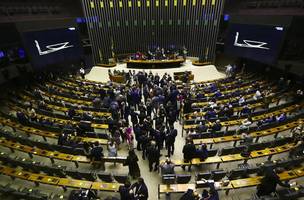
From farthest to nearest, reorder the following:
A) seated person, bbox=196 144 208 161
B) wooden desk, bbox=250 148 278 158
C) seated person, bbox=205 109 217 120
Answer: seated person, bbox=205 109 217 120 → wooden desk, bbox=250 148 278 158 → seated person, bbox=196 144 208 161

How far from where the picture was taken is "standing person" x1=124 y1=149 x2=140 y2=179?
246 inches

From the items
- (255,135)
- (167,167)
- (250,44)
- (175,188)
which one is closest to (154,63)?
(250,44)

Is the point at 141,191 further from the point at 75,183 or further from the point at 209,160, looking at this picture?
the point at 209,160

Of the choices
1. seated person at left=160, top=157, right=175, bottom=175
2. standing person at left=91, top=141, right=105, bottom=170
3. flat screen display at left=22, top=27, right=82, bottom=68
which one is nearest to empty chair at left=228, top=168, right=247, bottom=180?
seated person at left=160, top=157, right=175, bottom=175

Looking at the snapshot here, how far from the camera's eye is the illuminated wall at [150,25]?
20.2 metres

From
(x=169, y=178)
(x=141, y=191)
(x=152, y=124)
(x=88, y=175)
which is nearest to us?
(x=141, y=191)

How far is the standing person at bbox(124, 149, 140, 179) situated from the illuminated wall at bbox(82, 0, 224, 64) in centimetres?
1705

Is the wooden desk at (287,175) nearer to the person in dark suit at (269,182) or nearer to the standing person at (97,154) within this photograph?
the person in dark suit at (269,182)

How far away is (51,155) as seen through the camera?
24.1ft

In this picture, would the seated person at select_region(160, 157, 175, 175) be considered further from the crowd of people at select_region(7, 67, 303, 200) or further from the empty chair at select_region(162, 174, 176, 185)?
the empty chair at select_region(162, 174, 176, 185)

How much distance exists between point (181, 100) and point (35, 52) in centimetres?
1170

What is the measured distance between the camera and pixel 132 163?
6387mm

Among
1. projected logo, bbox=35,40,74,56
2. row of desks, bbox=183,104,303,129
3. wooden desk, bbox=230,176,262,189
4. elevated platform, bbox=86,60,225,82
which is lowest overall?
elevated platform, bbox=86,60,225,82

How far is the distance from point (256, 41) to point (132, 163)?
13.6 meters
